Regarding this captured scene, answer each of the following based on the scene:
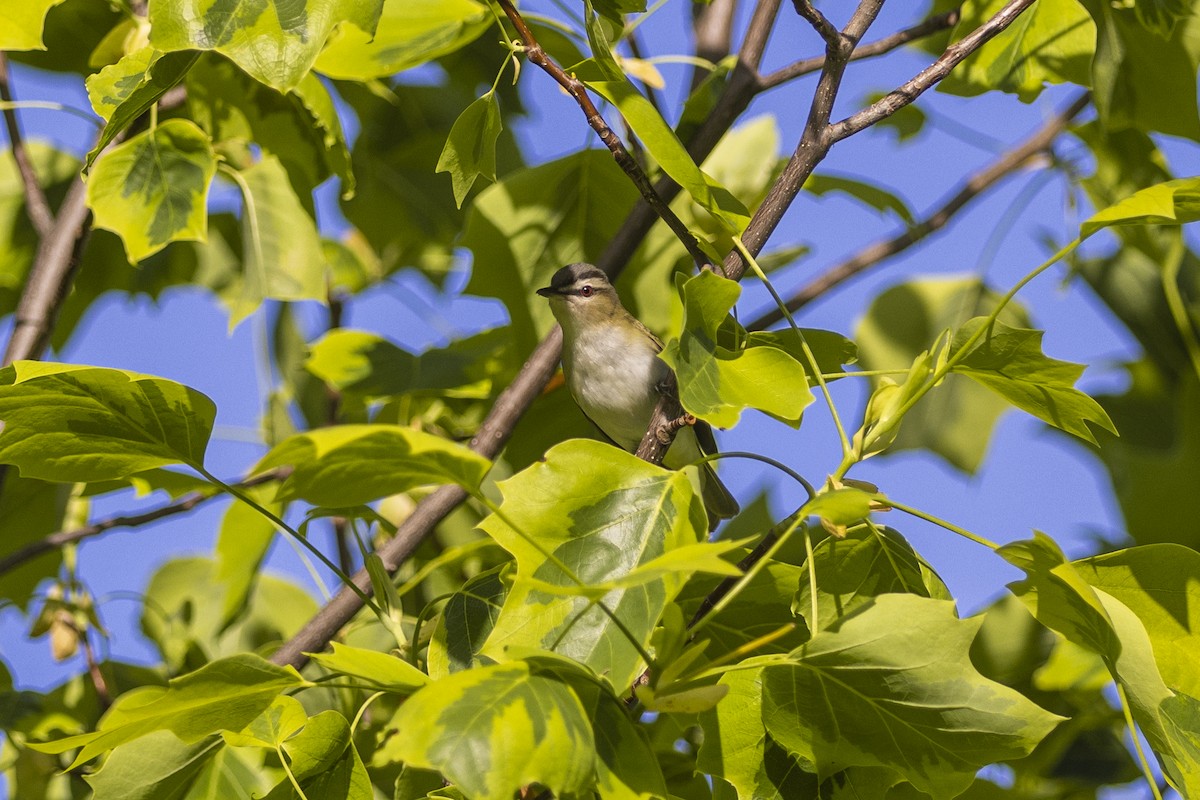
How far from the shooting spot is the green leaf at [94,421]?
61.7 inches

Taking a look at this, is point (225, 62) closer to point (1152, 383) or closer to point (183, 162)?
point (183, 162)

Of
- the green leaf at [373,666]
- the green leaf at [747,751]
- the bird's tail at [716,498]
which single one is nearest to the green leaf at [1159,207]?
the green leaf at [747,751]

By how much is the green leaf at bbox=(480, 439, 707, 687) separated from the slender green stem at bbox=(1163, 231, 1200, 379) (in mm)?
2143

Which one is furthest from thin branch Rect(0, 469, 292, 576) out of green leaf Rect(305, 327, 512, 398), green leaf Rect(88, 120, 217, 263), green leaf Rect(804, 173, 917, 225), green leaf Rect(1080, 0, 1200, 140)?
green leaf Rect(1080, 0, 1200, 140)

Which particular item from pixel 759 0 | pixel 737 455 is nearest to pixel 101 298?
pixel 759 0

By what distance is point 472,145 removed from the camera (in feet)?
6.56

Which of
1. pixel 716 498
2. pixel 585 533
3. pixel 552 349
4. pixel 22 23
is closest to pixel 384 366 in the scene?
pixel 552 349

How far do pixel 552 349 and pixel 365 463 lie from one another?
1.61 meters

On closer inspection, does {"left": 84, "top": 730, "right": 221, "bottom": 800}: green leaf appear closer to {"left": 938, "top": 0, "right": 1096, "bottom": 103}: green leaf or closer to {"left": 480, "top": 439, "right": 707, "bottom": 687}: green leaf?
{"left": 480, "top": 439, "right": 707, "bottom": 687}: green leaf

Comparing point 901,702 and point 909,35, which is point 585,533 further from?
point 909,35

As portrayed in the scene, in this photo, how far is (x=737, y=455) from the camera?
1768mm

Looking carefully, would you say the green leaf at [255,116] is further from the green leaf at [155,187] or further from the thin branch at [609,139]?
the thin branch at [609,139]

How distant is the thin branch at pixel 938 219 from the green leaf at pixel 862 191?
0.35 feet

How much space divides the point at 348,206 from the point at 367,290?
12.9 inches
